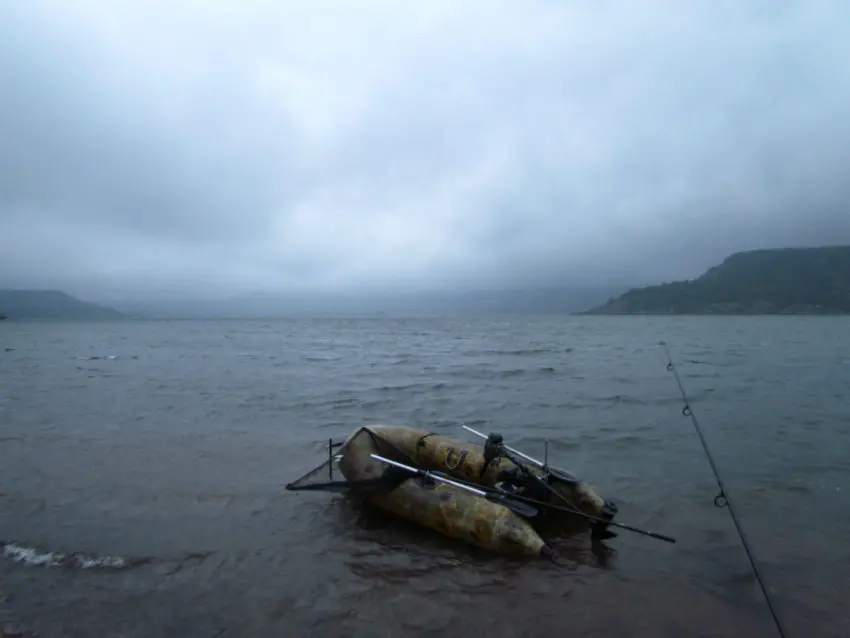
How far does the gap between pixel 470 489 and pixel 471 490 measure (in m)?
0.04

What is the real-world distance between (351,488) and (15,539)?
5.21 meters

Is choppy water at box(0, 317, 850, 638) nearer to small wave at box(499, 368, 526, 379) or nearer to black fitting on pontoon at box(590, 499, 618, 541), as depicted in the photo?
black fitting on pontoon at box(590, 499, 618, 541)

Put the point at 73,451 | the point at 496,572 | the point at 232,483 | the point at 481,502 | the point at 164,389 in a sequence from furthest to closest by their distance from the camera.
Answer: the point at 164,389
the point at 73,451
the point at 232,483
the point at 481,502
the point at 496,572

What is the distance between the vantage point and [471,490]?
26.0ft

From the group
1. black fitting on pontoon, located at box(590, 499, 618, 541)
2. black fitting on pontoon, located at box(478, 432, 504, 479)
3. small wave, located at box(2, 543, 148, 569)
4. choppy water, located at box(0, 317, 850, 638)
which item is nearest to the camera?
choppy water, located at box(0, 317, 850, 638)

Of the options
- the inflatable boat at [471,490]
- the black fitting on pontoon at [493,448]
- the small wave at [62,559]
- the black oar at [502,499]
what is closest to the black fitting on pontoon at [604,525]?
the inflatable boat at [471,490]

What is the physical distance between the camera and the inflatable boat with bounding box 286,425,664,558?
7.48 meters

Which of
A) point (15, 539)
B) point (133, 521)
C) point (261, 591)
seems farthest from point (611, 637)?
point (15, 539)

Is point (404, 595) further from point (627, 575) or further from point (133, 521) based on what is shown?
point (133, 521)

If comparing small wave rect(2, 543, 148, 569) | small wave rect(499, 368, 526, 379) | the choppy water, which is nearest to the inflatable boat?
the choppy water

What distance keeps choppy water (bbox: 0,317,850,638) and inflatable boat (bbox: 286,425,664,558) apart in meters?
0.35

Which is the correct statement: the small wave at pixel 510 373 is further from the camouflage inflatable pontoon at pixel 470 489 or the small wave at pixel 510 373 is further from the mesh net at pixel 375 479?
the camouflage inflatable pontoon at pixel 470 489

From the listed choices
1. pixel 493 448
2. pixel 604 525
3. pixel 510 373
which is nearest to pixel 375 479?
pixel 493 448

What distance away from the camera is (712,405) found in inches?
722
